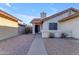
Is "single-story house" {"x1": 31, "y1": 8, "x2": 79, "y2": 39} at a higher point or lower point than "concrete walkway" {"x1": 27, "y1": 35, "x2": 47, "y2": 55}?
higher

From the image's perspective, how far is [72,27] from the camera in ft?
60.2

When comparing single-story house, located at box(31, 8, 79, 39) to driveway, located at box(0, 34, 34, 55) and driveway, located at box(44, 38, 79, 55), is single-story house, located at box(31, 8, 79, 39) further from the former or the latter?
driveway, located at box(0, 34, 34, 55)

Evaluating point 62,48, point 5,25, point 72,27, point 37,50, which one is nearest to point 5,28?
point 5,25

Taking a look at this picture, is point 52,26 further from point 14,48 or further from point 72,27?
point 14,48

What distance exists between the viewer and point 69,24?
19.3 metres

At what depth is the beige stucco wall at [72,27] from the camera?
17156mm

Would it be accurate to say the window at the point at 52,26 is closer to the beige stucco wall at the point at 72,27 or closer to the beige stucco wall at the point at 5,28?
the beige stucco wall at the point at 72,27

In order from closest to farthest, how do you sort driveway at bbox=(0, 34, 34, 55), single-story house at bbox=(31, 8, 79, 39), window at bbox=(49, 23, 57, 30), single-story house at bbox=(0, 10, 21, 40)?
driveway at bbox=(0, 34, 34, 55) → single-story house at bbox=(0, 10, 21, 40) → single-story house at bbox=(31, 8, 79, 39) → window at bbox=(49, 23, 57, 30)

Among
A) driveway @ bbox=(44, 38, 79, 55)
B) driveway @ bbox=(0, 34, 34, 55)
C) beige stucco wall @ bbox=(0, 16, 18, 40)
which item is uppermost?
beige stucco wall @ bbox=(0, 16, 18, 40)

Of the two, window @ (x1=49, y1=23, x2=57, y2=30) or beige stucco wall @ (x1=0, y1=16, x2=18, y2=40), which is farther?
window @ (x1=49, y1=23, x2=57, y2=30)

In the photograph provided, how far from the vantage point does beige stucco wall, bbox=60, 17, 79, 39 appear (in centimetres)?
1716

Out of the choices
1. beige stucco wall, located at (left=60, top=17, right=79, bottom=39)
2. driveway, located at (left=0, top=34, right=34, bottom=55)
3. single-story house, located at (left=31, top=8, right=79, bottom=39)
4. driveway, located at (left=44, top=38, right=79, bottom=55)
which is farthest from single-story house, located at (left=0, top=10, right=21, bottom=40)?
beige stucco wall, located at (left=60, top=17, right=79, bottom=39)
